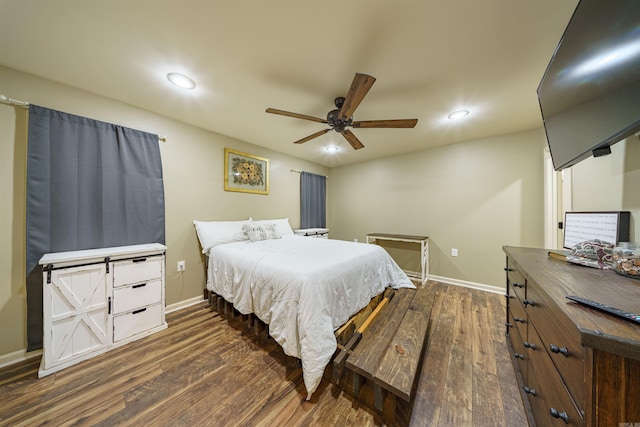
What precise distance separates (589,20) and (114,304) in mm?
3639

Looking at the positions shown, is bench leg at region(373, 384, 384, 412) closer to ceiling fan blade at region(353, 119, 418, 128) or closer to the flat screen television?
the flat screen television

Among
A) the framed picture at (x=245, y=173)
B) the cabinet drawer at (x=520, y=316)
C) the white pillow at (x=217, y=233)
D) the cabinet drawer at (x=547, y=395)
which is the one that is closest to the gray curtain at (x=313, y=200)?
the framed picture at (x=245, y=173)

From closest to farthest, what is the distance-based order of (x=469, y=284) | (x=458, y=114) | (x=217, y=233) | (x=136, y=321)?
(x=136, y=321) → (x=458, y=114) → (x=217, y=233) → (x=469, y=284)

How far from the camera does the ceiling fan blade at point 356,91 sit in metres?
1.34

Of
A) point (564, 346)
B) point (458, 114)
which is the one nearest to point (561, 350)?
point (564, 346)

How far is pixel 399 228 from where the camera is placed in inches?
154

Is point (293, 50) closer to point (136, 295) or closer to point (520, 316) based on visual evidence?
point (520, 316)

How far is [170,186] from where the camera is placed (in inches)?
98.8

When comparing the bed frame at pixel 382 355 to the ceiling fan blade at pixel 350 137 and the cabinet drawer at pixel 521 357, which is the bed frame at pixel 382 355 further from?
the ceiling fan blade at pixel 350 137

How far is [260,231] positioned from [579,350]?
287 cm

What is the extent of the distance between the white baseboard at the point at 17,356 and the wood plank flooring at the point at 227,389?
0.25ft

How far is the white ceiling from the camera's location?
3.86 ft

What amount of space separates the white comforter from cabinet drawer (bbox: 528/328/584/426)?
1.05 metres

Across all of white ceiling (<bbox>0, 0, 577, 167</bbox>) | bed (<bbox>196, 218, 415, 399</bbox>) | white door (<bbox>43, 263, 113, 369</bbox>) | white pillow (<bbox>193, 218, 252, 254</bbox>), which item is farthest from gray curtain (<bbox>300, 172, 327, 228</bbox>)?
white door (<bbox>43, 263, 113, 369</bbox>)
